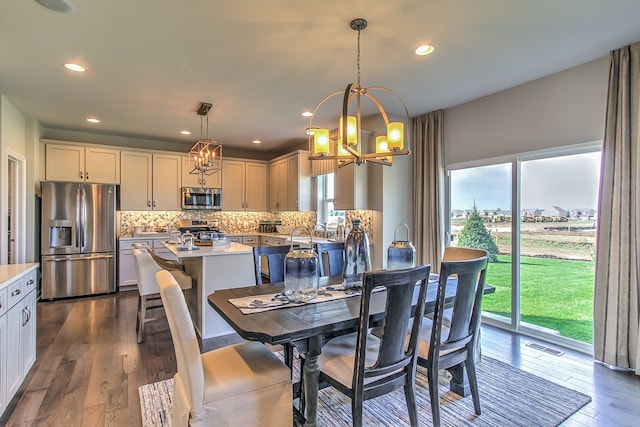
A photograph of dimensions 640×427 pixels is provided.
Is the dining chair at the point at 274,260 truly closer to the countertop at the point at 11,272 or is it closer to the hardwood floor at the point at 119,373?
the hardwood floor at the point at 119,373

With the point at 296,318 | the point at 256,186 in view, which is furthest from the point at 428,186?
the point at 256,186

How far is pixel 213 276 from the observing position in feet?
11.8

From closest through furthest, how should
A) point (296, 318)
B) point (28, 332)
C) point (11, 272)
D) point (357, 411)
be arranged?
point (357, 411) → point (296, 318) → point (11, 272) → point (28, 332)

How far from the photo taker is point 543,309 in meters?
3.65

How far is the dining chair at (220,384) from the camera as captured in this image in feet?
5.14

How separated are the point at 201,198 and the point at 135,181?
46.9 inches

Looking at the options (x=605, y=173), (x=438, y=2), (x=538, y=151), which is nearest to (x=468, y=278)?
(x=438, y=2)

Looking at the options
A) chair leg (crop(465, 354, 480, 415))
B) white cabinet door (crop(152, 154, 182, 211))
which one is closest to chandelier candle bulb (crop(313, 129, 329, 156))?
chair leg (crop(465, 354, 480, 415))

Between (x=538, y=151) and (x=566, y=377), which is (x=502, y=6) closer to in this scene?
(x=538, y=151)

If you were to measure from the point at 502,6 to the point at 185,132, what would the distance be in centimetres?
509

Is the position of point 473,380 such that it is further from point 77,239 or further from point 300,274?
point 77,239

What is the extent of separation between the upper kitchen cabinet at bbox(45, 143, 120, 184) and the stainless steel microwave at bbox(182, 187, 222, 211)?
46.4 inches

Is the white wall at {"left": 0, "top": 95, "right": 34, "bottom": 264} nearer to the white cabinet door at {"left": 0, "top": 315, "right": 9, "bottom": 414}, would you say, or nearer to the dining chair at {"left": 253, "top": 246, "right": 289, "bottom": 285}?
the white cabinet door at {"left": 0, "top": 315, "right": 9, "bottom": 414}

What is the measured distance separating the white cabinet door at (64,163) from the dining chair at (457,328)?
601 cm
